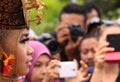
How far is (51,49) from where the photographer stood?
6887 mm

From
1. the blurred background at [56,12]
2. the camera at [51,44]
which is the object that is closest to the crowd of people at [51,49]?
the camera at [51,44]

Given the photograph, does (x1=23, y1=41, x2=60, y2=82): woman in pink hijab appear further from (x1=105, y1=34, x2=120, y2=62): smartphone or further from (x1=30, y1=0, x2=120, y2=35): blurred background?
(x1=30, y1=0, x2=120, y2=35): blurred background

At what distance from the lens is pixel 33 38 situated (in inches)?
257

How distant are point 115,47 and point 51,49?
1.72 m

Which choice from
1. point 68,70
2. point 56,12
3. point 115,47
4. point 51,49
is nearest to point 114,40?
point 115,47

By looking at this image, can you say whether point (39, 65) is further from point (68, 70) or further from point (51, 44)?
point (51, 44)

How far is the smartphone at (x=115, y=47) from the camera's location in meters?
5.14

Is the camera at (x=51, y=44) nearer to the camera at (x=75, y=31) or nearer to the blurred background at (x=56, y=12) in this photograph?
the camera at (x=75, y=31)

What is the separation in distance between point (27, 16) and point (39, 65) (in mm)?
1631

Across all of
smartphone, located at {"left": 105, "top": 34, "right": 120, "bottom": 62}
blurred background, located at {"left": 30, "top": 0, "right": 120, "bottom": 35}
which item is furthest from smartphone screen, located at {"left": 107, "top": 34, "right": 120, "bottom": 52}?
blurred background, located at {"left": 30, "top": 0, "right": 120, "bottom": 35}

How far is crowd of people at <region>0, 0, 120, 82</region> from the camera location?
409cm

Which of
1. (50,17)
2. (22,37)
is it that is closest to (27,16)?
(22,37)

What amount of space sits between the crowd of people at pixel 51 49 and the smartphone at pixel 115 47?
0.01 m

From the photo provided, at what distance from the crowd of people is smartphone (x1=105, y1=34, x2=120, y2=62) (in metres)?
0.01
